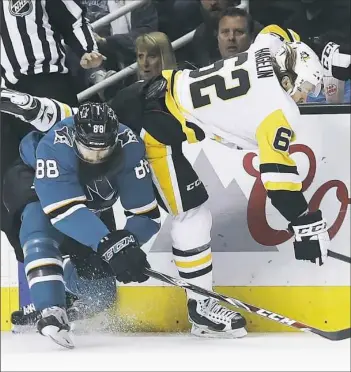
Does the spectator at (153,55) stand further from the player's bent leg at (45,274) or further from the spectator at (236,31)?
the player's bent leg at (45,274)

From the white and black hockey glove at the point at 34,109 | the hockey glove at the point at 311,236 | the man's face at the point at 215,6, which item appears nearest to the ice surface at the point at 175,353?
the hockey glove at the point at 311,236

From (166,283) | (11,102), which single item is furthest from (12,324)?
(11,102)

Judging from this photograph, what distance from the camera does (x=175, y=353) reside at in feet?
9.21

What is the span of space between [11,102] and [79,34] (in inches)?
15.1

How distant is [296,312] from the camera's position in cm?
319

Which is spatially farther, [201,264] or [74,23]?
[74,23]

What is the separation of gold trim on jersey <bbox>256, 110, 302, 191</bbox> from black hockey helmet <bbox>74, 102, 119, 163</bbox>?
1.42ft

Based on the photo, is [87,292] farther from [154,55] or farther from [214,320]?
[154,55]

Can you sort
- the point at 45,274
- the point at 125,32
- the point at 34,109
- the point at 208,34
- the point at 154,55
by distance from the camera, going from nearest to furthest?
the point at 45,274 < the point at 34,109 < the point at 154,55 < the point at 208,34 < the point at 125,32

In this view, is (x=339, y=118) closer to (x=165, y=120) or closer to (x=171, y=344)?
(x=165, y=120)

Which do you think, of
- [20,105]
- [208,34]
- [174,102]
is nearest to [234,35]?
[208,34]

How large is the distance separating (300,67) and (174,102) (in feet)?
1.27

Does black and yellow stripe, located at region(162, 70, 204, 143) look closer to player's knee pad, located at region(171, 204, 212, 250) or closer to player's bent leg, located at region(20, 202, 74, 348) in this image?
player's knee pad, located at region(171, 204, 212, 250)

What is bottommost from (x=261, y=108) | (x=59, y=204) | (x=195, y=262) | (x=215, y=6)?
(x=195, y=262)
